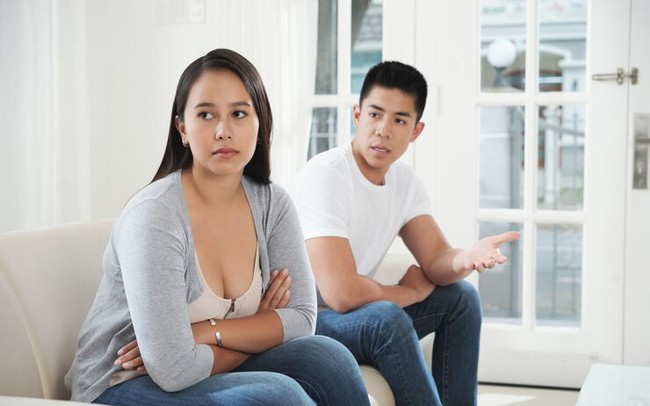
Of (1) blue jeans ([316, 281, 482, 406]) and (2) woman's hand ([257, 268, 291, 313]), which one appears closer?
(2) woman's hand ([257, 268, 291, 313])

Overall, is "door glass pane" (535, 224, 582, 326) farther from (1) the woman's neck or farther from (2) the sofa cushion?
(2) the sofa cushion

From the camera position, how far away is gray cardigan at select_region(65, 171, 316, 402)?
154 centimetres

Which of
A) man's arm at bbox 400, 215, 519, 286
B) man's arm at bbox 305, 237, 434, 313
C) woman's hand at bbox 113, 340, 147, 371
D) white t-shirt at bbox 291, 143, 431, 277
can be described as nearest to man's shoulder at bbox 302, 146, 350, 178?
white t-shirt at bbox 291, 143, 431, 277

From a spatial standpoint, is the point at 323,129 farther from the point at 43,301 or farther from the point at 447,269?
the point at 43,301

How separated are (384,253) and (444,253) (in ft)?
0.57

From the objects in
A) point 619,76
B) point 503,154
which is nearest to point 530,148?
point 503,154

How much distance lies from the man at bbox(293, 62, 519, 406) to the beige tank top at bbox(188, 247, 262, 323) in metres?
0.38

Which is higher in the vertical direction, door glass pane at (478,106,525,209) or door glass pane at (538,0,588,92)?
door glass pane at (538,0,588,92)

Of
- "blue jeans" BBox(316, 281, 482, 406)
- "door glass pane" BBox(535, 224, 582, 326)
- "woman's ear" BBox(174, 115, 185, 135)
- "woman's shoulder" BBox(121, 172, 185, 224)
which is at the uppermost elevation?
"woman's ear" BBox(174, 115, 185, 135)

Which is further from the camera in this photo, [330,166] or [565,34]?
[565,34]

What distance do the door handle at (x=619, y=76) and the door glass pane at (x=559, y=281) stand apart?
1.24 m

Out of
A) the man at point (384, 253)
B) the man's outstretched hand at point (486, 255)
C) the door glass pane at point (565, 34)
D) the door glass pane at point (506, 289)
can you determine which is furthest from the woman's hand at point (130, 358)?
the door glass pane at point (506, 289)

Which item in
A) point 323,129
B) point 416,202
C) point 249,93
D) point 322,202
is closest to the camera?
point 249,93

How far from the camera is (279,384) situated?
1516mm
